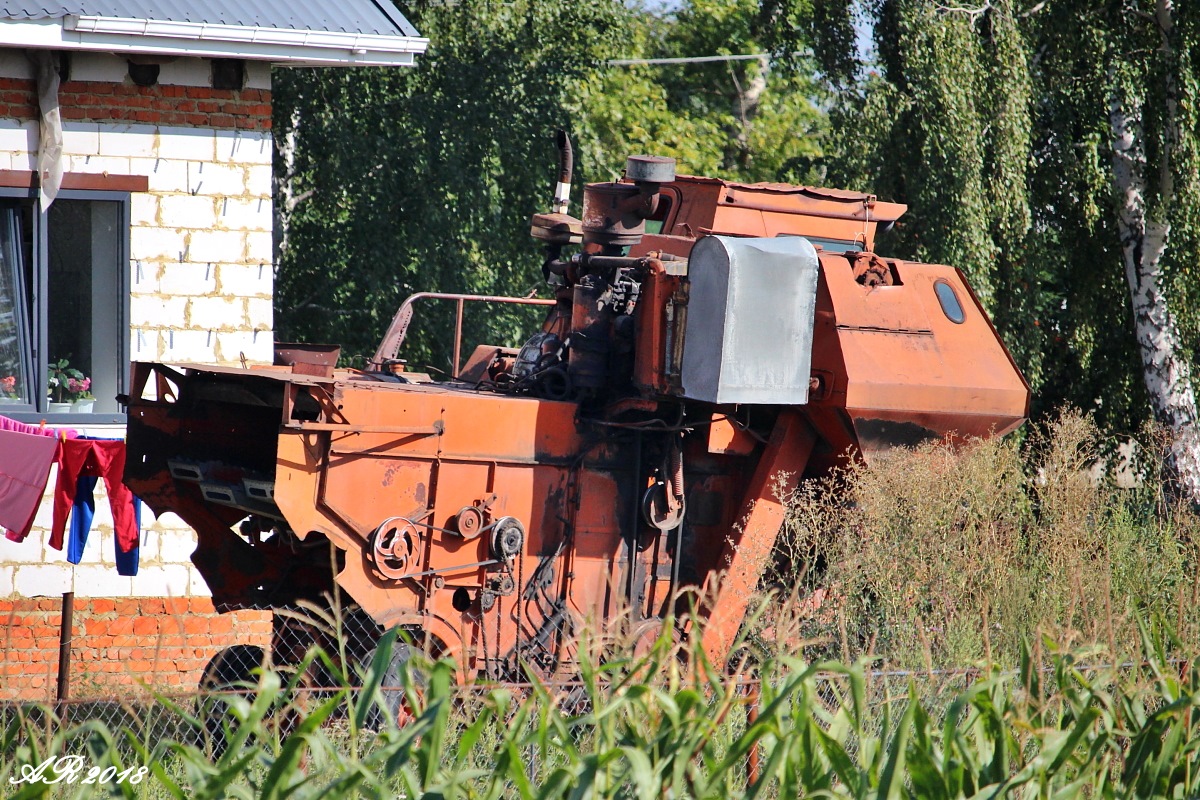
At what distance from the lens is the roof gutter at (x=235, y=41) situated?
922 cm

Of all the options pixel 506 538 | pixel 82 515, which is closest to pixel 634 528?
pixel 506 538

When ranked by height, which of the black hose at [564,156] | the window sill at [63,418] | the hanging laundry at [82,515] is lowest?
the hanging laundry at [82,515]

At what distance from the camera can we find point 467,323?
15094mm

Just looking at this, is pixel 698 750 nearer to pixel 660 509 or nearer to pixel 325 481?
pixel 325 481

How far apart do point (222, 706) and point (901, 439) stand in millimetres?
3864

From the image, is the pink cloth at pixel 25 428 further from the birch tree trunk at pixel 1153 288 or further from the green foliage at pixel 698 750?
the birch tree trunk at pixel 1153 288

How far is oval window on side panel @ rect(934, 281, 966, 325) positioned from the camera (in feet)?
27.1

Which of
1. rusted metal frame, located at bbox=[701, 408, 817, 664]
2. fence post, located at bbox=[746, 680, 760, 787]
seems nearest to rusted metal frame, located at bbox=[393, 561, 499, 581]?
rusted metal frame, located at bbox=[701, 408, 817, 664]

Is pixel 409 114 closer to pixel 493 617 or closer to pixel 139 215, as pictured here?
pixel 139 215

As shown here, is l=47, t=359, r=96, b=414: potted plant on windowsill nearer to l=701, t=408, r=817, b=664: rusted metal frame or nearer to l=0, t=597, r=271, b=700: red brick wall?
l=0, t=597, r=271, b=700: red brick wall

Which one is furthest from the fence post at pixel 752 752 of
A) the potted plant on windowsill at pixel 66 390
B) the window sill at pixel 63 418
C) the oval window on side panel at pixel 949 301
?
the potted plant on windowsill at pixel 66 390

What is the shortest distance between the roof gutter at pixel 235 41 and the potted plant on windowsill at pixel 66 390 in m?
2.17

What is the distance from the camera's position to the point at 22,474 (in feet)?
26.9

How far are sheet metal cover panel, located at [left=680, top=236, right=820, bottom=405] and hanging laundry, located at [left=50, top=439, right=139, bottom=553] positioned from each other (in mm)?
3257
